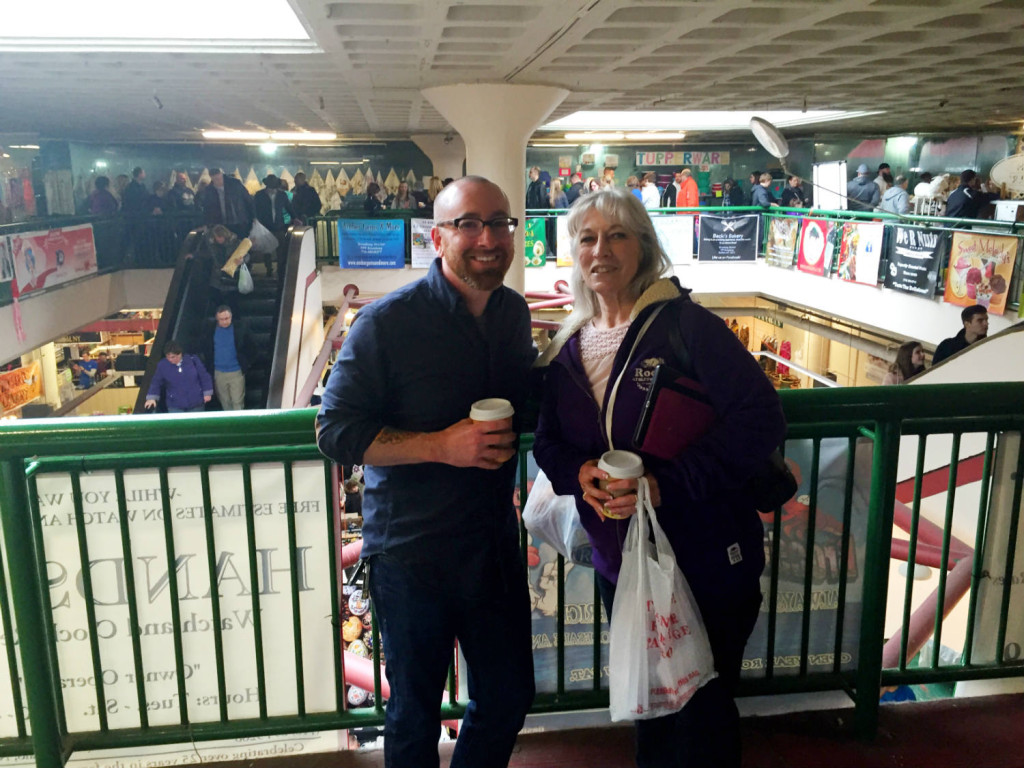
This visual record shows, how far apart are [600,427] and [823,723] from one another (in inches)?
54.4

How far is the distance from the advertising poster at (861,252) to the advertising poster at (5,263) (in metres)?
12.2

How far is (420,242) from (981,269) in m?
8.84

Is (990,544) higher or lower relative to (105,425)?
lower

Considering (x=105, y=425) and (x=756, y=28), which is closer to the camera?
(x=105, y=425)

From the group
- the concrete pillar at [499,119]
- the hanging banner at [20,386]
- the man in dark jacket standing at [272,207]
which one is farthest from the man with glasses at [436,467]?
the hanging banner at [20,386]

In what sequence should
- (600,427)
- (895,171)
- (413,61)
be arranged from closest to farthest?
(600,427) → (413,61) → (895,171)

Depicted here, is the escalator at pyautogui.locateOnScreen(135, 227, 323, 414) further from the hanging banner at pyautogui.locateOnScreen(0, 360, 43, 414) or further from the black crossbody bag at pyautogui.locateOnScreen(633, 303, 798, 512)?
the black crossbody bag at pyautogui.locateOnScreen(633, 303, 798, 512)

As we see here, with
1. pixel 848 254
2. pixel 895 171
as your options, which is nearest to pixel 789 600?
pixel 848 254

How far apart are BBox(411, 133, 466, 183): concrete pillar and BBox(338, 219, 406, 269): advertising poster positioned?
16.0 feet

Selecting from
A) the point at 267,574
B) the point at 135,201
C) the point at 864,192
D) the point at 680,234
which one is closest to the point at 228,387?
the point at 135,201

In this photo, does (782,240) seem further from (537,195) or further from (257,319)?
(257,319)

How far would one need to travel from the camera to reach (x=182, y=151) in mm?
20875

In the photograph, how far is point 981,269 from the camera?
898cm

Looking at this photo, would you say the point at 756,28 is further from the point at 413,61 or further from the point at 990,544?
the point at 990,544
